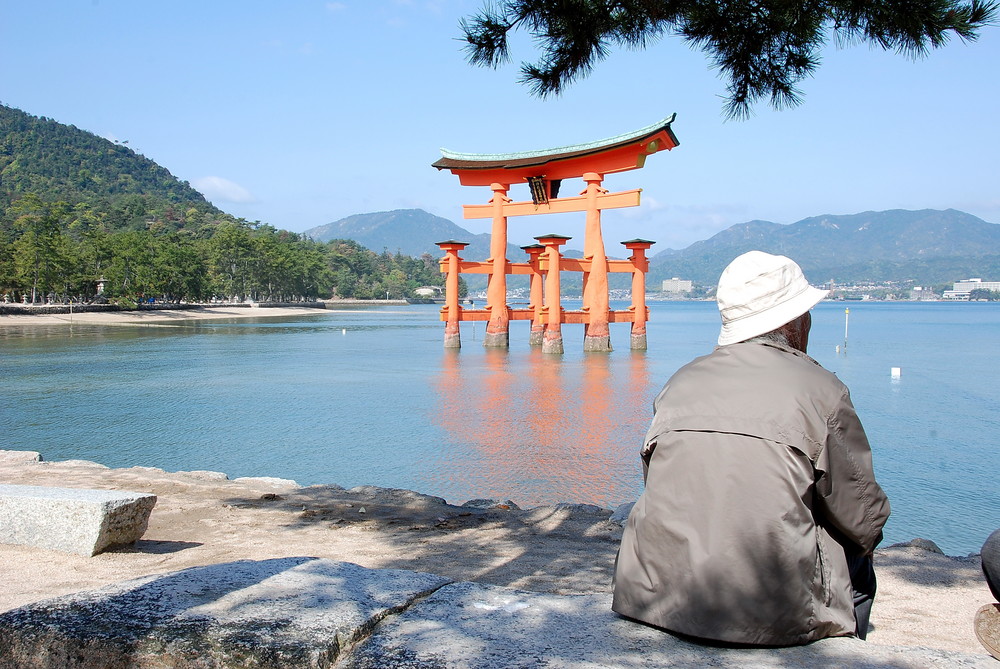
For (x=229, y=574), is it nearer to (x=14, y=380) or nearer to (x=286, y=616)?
(x=286, y=616)

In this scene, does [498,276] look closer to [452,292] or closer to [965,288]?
[452,292]

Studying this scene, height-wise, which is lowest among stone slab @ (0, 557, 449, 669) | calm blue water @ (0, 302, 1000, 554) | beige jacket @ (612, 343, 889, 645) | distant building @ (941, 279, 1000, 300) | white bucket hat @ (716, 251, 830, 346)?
calm blue water @ (0, 302, 1000, 554)

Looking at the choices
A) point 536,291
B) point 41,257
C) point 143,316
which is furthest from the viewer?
point 143,316

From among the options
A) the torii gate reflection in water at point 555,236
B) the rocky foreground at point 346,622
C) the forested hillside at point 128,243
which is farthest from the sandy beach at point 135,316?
the rocky foreground at point 346,622

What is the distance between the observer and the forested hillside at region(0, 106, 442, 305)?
4825cm

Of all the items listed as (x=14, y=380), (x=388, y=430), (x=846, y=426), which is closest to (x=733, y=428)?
(x=846, y=426)

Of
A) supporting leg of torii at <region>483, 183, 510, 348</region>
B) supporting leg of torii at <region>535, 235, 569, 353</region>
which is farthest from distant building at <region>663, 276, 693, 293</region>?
supporting leg of torii at <region>535, 235, 569, 353</region>

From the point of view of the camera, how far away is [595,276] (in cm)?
2573

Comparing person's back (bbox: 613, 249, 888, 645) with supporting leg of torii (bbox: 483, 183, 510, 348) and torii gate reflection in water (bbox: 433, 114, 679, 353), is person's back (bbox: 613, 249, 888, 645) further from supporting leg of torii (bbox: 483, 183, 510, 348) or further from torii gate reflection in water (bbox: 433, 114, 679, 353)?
supporting leg of torii (bbox: 483, 183, 510, 348)

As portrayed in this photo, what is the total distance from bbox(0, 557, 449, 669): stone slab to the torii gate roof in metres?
21.9

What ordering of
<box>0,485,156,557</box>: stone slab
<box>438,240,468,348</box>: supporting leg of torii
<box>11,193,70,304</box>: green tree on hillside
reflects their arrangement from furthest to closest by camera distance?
<box>11,193,70,304</box>: green tree on hillside → <box>438,240,468,348</box>: supporting leg of torii → <box>0,485,156,557</box>: stone slab

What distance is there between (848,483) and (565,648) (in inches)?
30.1

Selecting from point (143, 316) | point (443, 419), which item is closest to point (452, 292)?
point (443, 419)

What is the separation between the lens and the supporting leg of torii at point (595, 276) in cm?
2475
